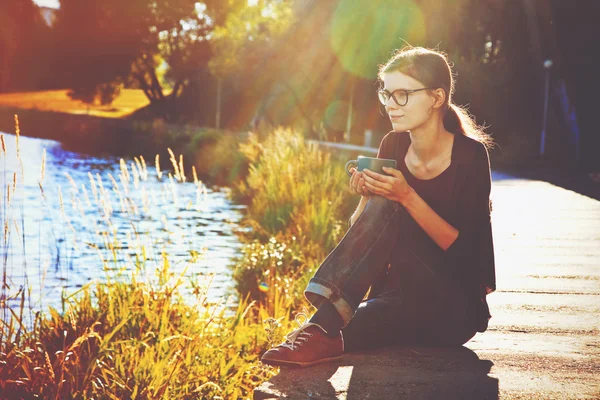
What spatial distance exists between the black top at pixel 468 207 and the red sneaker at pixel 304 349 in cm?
57

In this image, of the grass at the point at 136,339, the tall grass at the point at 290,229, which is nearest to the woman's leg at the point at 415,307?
the grass at the point at 136,339

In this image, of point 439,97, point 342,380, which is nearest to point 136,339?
point 342,380

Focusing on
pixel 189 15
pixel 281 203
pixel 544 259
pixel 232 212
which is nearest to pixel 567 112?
pixel 232 212

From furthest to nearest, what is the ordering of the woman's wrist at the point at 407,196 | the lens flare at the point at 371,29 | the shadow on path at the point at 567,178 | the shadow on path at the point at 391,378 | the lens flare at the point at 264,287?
the lens flare at the point at 371,29
the shadow on path at the point at 567,178
the lens flare at the point at 264,287
the woman's wrist at the point at 407,196
the shadow on path at the point at 391,378

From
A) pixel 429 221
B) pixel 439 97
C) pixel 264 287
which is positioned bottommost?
pixel 264 287

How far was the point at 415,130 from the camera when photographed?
10.1 feet

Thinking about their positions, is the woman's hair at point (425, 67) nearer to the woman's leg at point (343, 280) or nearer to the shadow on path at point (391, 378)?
the woman's leg at point (343, 280)

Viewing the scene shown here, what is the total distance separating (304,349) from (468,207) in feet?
2.71

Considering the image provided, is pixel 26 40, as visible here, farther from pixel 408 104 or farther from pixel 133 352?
pixel 408 104

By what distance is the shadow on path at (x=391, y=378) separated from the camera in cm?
258

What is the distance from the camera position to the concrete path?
2.62 m

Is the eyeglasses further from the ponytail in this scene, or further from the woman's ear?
the ponytail

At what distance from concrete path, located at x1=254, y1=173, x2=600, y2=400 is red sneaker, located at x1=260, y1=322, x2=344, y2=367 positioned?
39mm

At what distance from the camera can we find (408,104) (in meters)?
2.98
